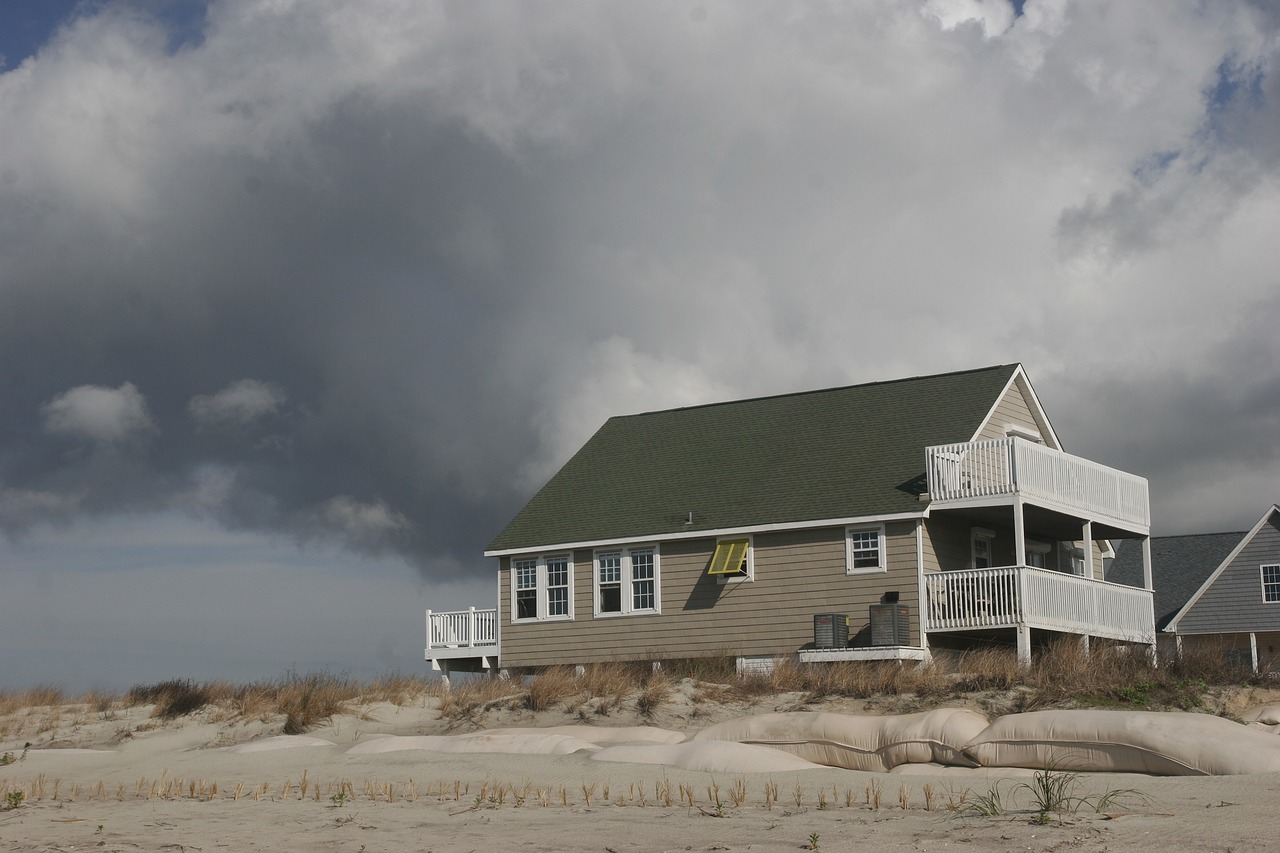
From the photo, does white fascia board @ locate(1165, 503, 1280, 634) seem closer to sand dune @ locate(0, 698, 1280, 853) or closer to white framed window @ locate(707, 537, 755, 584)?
white framed window @ locate(707, 537, 755, 584)

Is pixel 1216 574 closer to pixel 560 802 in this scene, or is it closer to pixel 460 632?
pixel 460 632

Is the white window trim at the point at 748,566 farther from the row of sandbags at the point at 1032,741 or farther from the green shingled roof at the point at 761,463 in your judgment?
the row of sandbags at the point at 1032,741

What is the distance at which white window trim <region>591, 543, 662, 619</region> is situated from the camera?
3150cm

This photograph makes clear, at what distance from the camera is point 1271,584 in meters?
42.8

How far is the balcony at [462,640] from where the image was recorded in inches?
1337

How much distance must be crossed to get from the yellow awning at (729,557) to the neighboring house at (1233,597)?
18222mm

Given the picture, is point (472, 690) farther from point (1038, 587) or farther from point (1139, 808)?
point (1139, 808)

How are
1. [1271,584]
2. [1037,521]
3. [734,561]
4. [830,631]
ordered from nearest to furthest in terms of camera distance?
[830,631] → [734,561] → [1037,521] → [1271,584]

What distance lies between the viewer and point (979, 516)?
96.1ft

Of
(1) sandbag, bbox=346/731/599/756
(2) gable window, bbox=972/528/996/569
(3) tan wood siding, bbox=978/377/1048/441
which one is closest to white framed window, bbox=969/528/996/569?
(2) gable window, bbox=972/528/996/569

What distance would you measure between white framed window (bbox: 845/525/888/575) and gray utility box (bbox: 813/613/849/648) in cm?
119

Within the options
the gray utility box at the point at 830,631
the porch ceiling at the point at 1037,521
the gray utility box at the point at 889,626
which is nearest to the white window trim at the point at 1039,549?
the porch ceiling at the point at 1037,521

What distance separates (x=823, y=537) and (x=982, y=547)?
12.0ft

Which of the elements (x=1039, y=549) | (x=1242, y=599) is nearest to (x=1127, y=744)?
(x=1039, y=549)
